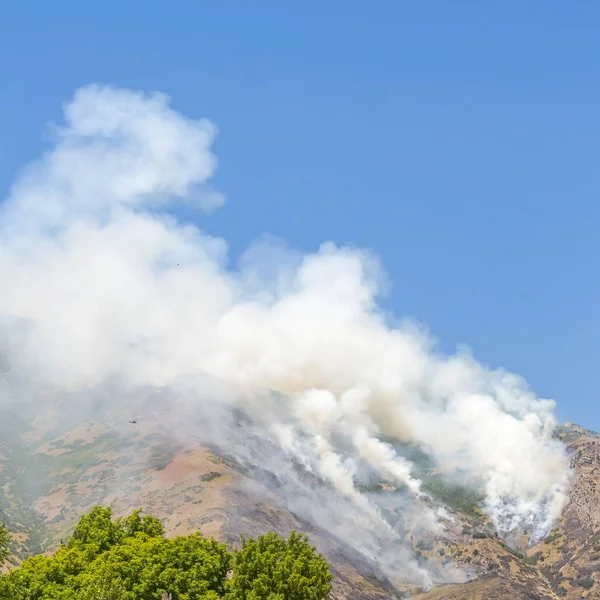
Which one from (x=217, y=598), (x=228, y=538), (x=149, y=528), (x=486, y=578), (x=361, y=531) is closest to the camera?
(x=217, y=598)

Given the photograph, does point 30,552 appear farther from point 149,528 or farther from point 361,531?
point 361,531

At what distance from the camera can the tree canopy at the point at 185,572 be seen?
67.4 metres

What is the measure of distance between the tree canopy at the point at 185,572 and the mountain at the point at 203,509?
223 feet

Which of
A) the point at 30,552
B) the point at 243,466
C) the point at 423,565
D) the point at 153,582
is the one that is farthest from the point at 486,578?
the point at 153,582

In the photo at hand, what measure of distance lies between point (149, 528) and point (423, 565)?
127623 millimetres

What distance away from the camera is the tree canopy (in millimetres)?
67375

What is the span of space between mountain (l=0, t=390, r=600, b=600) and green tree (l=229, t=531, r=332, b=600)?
69308 millimetres

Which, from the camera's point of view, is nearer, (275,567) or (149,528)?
(275,567)

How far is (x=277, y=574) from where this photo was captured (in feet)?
225

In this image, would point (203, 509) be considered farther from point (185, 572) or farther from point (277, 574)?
point (277, 574)

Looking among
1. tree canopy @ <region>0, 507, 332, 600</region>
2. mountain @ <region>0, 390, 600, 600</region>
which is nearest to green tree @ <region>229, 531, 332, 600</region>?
tree canopy @ <region>0, 507, 332, 600</region>

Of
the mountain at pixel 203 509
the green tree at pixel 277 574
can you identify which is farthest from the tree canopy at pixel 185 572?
the mountain at pixel 203 509

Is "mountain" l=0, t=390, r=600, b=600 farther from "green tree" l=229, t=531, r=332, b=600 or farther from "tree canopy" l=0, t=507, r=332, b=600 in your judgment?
"green tree" l=229, t=531, r=332, b=600

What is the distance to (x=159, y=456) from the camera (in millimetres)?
183250
